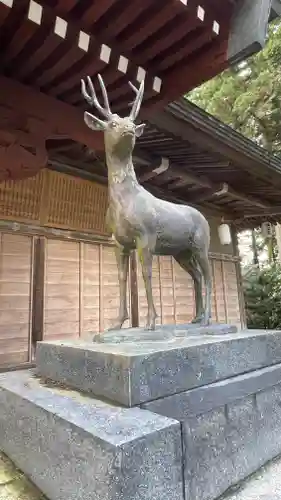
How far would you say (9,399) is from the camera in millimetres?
1760

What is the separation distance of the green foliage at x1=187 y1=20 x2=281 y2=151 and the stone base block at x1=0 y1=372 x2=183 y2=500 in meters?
9.48

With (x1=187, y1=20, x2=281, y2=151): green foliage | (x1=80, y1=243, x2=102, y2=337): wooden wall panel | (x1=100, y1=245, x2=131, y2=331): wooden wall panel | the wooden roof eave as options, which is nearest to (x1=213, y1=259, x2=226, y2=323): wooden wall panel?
the wooden roof eave

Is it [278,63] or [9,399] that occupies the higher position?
[278,63]

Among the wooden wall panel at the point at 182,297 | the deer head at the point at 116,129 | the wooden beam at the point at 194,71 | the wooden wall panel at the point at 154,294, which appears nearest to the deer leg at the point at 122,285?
the deer head at the point at 116,129

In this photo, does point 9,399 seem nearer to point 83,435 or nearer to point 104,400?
point 104,400

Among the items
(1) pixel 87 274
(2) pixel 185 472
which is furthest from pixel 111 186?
(1) pixel 87 274

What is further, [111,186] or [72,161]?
[72,161]

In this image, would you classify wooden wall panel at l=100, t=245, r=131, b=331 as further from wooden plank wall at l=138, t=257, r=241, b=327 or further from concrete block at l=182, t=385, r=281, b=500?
concrete block at l=182, t=385, r=281, b=500

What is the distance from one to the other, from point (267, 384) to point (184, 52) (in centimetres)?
265

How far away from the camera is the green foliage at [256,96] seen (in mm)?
8938

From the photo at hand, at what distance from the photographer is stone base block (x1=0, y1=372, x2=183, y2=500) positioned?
1.04 m

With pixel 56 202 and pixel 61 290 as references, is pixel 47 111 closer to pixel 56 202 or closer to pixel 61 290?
pixel 56 202

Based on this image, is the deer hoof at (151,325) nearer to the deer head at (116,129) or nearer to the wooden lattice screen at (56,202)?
the deer head at (116,129)

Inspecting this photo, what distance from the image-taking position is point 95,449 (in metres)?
1.09
